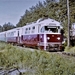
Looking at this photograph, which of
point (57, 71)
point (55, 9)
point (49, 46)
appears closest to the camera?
point (57, 71)

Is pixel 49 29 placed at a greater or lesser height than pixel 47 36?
greater

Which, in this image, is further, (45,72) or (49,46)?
(49,46)

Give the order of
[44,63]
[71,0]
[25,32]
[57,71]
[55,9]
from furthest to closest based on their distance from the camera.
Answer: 1. [55,9]
2. [71,0]
3. [25,32]
4. [44,63]
5. [57,71]

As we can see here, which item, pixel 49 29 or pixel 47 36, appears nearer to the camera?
pixel 47 36

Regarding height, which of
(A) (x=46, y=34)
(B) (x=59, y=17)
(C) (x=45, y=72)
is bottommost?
(C) (x=45, y=72)

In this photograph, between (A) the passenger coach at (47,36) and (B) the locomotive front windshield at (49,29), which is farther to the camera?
(B) the locomotive front windshield at (49,29)

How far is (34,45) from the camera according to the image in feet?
71.5

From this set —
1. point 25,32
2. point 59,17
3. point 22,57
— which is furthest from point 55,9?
point 22,57

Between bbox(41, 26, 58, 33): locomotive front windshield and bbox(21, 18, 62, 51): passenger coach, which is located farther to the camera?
bbox(41, 26, 58, 33): locomotive front windshield

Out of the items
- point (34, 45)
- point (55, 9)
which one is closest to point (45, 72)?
point (34, 45)

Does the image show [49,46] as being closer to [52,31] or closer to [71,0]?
[52,31]

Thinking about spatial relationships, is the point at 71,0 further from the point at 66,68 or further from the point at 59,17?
the point at 66,68

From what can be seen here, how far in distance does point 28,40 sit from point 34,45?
2353 millimetres

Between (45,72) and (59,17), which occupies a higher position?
(59,17)
